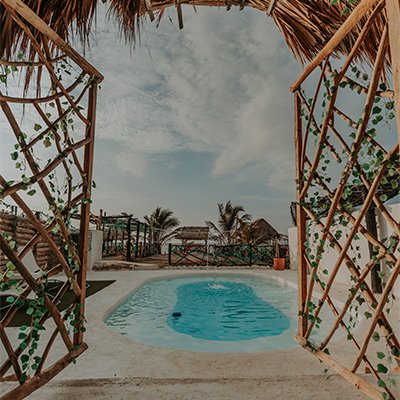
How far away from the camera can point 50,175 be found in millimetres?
1778

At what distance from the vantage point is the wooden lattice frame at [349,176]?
1.38m

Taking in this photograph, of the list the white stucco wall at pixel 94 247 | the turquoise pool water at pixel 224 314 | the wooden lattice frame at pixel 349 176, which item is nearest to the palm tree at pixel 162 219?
the white stucco wall at pixel 94 247

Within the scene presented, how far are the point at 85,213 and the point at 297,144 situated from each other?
1.80 m

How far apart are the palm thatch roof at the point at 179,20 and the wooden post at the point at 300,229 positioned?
477 millimetres

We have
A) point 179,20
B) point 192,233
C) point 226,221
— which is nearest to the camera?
point 179,20

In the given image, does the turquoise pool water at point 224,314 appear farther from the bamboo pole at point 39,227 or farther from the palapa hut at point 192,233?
the palapa hut at point 192,233

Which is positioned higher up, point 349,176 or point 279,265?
point 349,176

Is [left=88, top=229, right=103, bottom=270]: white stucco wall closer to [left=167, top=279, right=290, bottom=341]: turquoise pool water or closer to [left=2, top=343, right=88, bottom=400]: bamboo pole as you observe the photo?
[left=167, top=279, right=290, bottom=341]: turquoise pool water

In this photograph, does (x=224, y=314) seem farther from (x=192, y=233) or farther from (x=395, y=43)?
(x=192, y=233)

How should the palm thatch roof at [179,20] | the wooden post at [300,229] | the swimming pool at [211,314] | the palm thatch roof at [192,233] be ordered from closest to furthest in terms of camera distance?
1. the palm thatch roof at [179,20]
2. the wooden post at [300,229]
3. the swimming pool at [211,314]
4. the palm thatch roof at [192,233]

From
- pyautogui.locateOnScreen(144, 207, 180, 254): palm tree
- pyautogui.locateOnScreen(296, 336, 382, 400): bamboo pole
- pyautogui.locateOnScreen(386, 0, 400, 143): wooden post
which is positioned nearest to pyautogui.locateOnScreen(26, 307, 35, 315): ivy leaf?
pyautogui.locateOnScreen(296, 336, 382, 400): bamboo pole

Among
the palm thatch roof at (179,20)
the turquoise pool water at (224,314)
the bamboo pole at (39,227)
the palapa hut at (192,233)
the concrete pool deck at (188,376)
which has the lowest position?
the turquoise pool water at (224,314)

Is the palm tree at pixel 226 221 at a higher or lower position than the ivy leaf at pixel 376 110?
higher

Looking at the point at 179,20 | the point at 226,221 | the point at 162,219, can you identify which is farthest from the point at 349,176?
the point at 162,219
